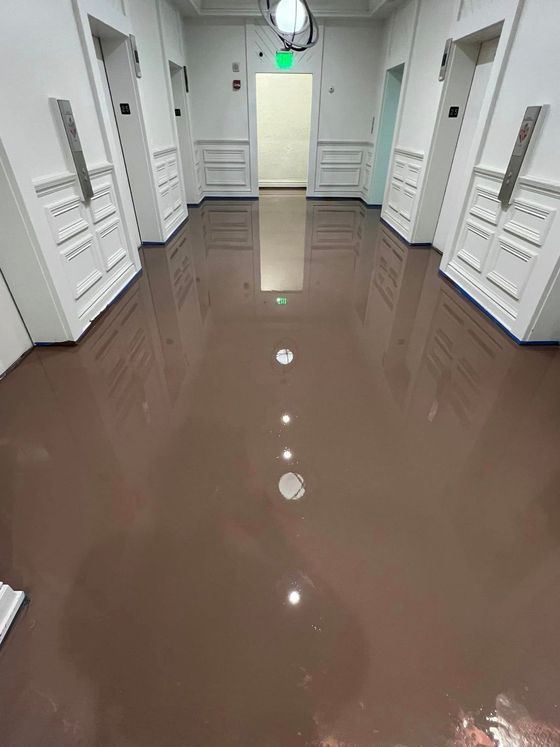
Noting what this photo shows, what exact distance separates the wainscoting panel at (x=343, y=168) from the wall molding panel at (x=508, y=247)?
4111 mm

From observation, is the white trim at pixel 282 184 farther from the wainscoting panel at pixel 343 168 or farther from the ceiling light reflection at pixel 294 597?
the ceiling light reflection at pixel 294 597

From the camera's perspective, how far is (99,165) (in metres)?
2.97

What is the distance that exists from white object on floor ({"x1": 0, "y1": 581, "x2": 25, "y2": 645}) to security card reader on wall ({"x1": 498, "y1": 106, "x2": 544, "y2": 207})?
368cm

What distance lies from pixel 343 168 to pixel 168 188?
377 cm

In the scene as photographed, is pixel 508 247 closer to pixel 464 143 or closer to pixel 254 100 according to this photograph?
pixel 464 143

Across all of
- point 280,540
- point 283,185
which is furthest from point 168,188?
point 280,540

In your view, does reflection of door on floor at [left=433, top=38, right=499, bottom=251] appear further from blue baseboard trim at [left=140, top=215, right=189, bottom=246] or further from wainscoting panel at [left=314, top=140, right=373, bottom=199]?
blue baseboard trim at [left=140, top=215, right=189, bottom=246]

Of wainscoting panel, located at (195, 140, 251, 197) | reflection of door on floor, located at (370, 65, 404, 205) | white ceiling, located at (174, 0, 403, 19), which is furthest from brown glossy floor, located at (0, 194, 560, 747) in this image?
white ceiling, located at (174, 0, 403, 19)

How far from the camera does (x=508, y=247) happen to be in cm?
284

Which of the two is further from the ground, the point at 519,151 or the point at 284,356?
the point at 519,151

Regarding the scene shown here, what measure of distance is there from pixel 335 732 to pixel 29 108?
10.7 ft

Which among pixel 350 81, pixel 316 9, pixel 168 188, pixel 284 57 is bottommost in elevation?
pixel 168 188

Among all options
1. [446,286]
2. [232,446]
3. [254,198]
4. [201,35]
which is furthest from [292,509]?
[201,35]

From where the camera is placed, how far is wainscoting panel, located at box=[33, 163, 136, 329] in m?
2.45
